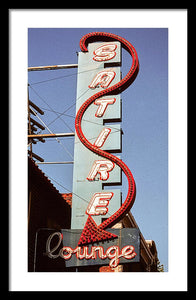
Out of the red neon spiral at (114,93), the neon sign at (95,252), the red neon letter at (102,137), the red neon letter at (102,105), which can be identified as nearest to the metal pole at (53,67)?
the red neon spiral at (114,93)

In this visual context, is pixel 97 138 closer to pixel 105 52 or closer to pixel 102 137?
pixel 102 137

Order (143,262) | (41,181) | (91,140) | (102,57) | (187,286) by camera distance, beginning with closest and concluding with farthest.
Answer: (187,286)
(41,181)
(91,140)
(102,57)
(143,262)

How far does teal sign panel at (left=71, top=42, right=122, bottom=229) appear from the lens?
50.7 ft

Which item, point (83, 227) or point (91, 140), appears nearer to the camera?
point (83, 227)

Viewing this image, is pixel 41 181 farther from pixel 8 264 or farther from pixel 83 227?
pixel 8 264

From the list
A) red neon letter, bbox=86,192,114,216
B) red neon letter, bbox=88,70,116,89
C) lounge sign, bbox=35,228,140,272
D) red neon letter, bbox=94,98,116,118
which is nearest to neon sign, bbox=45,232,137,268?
lounge sign, bbox=35,228,140,272

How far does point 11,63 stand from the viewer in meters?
10.8

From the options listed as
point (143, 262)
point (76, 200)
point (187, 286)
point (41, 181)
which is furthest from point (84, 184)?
point (143, 262)

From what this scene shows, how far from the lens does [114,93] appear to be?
17.2 m

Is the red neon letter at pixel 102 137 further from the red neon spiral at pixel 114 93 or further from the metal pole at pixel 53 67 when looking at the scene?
the metal pole at pixel 53 67

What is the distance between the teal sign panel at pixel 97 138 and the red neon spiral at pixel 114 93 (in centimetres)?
18

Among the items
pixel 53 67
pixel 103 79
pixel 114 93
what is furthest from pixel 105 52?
pixel 53 67

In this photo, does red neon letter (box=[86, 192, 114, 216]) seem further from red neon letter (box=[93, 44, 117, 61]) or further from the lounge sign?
red neon letter (box=[93, 44, 117, 61])

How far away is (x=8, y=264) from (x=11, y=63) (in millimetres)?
4817
